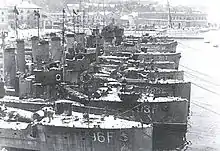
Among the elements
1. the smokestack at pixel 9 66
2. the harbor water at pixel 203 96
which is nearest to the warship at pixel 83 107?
the smokestack at pixel 9 66

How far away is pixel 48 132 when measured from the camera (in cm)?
1753

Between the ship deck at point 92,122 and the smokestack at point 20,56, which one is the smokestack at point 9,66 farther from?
the ship deck at point 92,122

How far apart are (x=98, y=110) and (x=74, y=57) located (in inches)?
247

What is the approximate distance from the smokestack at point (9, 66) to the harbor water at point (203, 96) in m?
11.0

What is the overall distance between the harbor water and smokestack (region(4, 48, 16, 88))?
11.0 meters

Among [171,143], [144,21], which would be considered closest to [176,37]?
[144,21]

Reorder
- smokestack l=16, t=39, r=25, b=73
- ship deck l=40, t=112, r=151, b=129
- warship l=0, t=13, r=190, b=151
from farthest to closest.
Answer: smokestack l=16, t=39, r=25, b=73 < warship l=0, t=13, r=190, b=151 < ship deck l=40, t=112, r=151, b=129

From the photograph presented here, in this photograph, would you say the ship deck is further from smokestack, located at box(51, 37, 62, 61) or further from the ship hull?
smokestack, located at box(51, 37, 62, 61)

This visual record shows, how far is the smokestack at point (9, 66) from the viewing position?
77.3ft

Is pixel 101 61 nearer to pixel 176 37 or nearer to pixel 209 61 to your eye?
pixel 209 61

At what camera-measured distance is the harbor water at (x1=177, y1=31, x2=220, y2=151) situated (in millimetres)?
21203

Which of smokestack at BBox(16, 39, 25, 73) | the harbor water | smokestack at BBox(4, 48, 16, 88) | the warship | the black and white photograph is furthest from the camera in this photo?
smokestack at BBox(16, 39, 25, 73)

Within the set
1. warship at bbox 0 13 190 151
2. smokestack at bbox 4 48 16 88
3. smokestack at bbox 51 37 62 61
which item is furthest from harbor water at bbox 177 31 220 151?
smokestack at bbox 4 48 16 88

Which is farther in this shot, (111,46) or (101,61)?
(111,46)
